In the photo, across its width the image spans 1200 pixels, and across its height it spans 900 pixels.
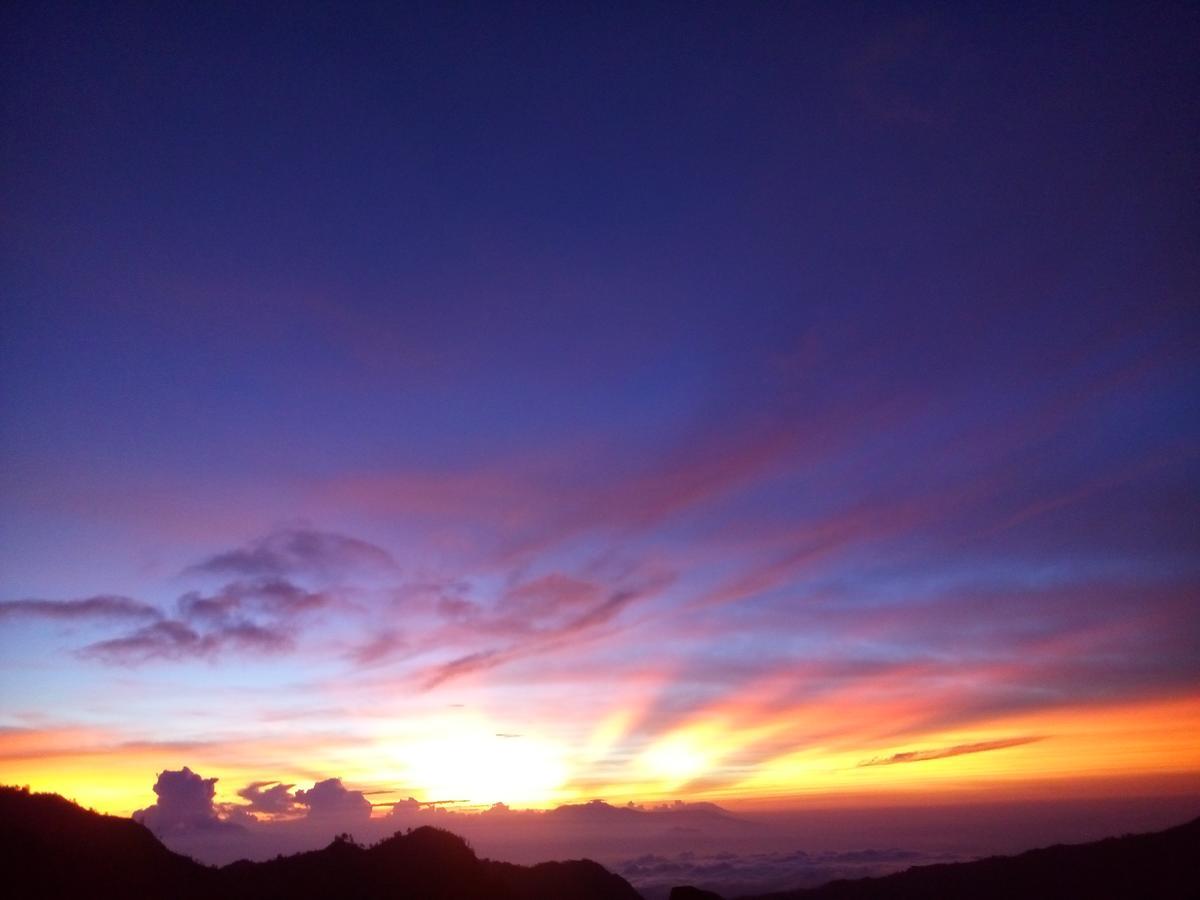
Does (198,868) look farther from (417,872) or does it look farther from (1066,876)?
(1066,876)

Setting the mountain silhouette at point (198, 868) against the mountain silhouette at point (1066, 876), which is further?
the mountain silhouette at point (1066, 876)

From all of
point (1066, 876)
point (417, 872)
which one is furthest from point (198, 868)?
point (1066, 876)

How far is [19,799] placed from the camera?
3058 centimetres

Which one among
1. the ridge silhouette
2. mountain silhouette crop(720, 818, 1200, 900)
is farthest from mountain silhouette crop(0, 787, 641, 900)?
mountain silhouette crop(720, 818, 1200, 900)

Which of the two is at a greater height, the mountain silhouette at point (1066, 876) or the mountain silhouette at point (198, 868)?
the mountain silhouette at point (198, 868)

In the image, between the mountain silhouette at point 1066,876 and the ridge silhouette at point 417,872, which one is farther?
the mountain silhouette at point 1066,876

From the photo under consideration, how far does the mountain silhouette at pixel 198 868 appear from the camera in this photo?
1081 inches

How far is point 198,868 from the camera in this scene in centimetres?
3309

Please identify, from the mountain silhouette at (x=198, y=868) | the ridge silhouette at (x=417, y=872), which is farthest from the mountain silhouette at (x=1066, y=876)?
the mountain silhouette at (x=198, y=868)

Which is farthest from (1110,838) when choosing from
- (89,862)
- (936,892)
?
(89,862)

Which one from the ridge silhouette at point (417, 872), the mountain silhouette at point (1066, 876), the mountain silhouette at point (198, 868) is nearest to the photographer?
the mountain silhouette at point (198, 868)

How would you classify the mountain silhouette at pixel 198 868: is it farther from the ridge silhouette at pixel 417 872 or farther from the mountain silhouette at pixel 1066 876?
the mountain silhouette at pixel 1066 876

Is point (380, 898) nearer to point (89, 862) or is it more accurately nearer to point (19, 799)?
point (89, 862)

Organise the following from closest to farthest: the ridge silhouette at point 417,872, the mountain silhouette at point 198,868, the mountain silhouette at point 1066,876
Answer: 1. the mountain silhouette at point 198,868
2. the ridge silhouette at point 417,872
3. the mountain silhouette at point 1066,876
